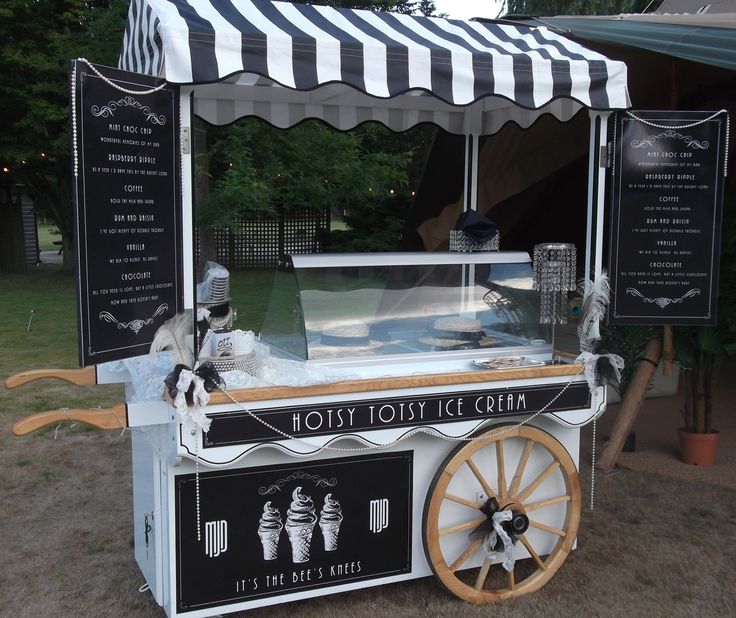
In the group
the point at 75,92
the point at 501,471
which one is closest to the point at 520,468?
the point at 501,471

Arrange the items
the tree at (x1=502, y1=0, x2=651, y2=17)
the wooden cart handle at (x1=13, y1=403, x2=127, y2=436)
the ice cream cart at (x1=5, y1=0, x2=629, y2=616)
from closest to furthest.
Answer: the wooden cart handle at (x1=13, y1=403, x2=127, y2=436) → the ice cream cart at (x1=5, y1=0, x2=629, y2=616) → the tree at (x1=502, y1=0, x2=651, y2=17)

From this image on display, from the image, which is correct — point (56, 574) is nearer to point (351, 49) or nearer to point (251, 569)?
point (251, 569)

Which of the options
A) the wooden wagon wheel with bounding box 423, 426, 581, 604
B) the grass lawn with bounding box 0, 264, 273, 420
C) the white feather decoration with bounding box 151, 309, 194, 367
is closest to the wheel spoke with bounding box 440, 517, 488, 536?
the wooden wagon wheel with bounding box 423, 426, 581, 604

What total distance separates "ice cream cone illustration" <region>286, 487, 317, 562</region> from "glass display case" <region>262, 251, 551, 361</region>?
56cm

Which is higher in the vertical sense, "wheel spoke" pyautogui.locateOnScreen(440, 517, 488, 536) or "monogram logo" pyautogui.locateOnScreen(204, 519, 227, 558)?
"monogram logo" pyautogui.locateOnScreen(204, 519, 227, 558)

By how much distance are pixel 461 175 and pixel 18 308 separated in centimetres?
799

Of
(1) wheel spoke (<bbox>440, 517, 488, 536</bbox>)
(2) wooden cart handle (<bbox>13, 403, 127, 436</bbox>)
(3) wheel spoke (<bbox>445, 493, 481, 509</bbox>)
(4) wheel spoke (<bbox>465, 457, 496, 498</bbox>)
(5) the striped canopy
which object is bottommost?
(1) wheel spoke (<bbox>440, 517, 488, 536</bbox>)

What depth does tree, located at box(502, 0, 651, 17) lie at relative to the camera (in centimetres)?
1224

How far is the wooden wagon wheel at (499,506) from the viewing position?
9.86 ft

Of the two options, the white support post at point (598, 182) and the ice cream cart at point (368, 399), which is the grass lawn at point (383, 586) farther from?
the white support post at point (598, 182)

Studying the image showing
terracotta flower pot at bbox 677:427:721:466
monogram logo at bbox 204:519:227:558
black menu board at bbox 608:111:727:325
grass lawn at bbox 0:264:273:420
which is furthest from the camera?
grass lawn at bbox 0:264:273:420

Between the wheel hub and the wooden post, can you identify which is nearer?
the wheel hub

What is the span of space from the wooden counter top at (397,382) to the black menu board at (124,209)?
39 centimetres

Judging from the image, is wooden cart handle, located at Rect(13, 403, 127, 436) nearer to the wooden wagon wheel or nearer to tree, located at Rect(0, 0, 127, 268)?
the wooden wagon wheel
